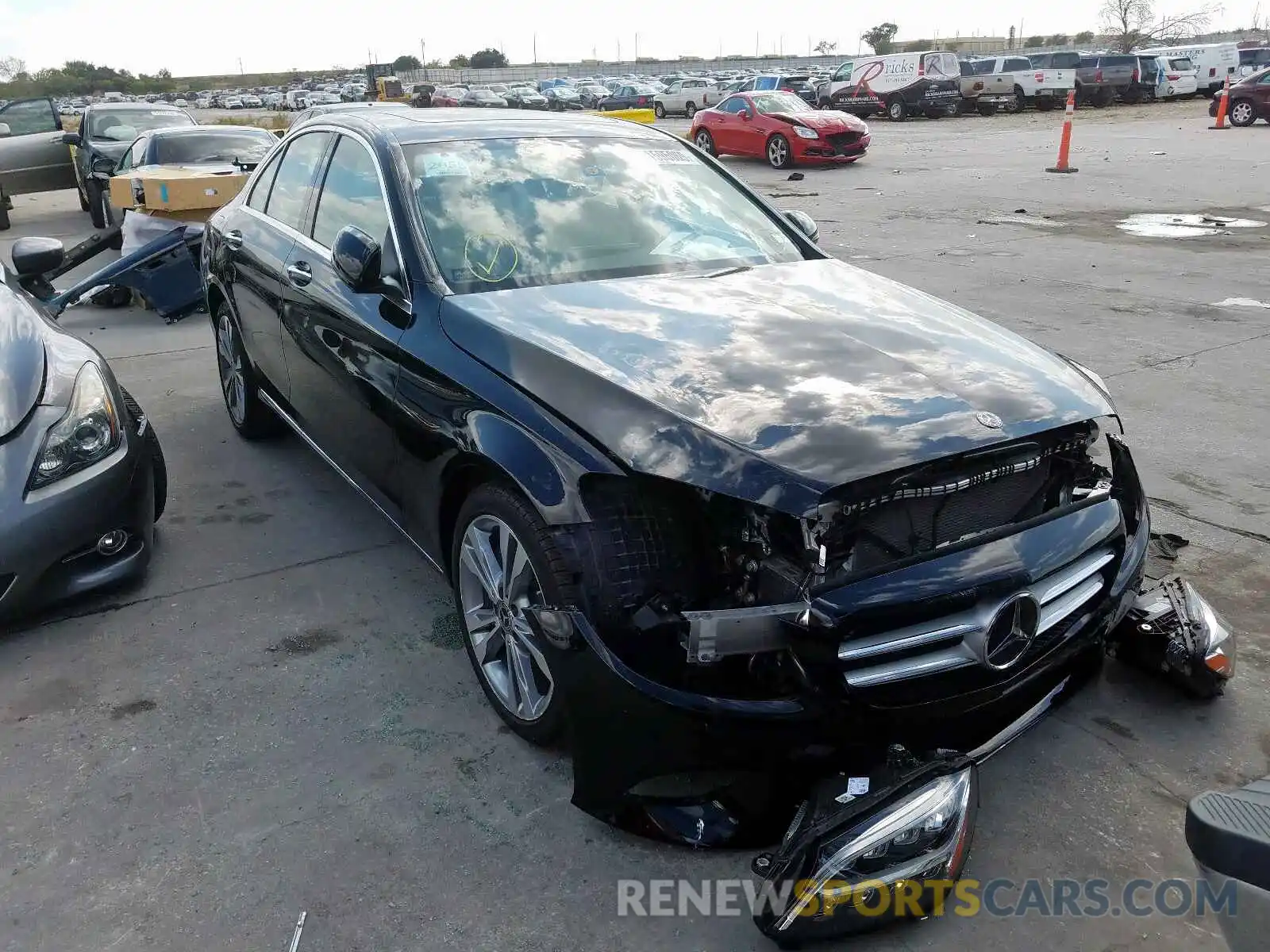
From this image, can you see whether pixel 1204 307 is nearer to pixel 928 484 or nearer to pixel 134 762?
pixel 928 484

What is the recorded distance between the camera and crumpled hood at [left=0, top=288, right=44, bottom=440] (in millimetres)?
3531

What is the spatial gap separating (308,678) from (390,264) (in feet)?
4.72

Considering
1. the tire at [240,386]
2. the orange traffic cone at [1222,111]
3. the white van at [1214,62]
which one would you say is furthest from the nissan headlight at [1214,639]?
the white van at [1214,62]

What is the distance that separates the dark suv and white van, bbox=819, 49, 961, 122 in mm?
24845

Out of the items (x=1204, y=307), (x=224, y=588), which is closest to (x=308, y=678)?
(x=224, y=588)

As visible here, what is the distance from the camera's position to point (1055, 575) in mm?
2541

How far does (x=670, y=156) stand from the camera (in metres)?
4.35

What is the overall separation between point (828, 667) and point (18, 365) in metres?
→ 3.17

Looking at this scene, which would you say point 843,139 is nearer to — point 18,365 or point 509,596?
point 18,365

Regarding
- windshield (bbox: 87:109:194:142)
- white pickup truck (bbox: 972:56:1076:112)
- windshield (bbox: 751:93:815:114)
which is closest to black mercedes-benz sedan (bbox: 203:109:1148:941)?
windshield (bbox: 87:109:194:142)

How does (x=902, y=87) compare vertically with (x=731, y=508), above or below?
above

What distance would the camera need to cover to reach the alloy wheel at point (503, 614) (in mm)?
2865

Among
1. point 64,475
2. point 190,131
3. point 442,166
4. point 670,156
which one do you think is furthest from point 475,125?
point 190,131

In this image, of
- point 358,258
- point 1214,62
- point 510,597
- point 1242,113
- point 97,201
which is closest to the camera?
point 510,597
